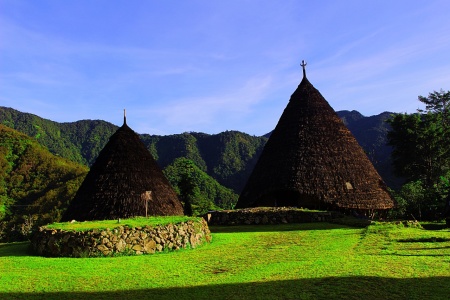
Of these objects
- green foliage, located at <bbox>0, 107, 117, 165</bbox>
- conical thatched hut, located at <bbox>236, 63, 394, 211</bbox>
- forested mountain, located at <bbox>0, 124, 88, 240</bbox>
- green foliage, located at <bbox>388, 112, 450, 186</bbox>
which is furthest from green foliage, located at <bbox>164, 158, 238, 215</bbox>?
green foliage, located at <bbox>0, 107, 117, 165</bbox>

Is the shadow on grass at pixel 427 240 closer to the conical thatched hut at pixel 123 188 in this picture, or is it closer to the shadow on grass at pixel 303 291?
the shadow on grass at pixel 303 291

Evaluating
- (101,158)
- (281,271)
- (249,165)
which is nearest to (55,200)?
(101,158)

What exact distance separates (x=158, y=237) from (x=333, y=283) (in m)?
5.13

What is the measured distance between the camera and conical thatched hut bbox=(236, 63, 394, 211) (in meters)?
18.6

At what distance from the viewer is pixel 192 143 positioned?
74750 mm

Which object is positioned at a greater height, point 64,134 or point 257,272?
point 64,134

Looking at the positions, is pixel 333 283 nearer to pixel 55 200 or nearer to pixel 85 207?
pixel 85 207

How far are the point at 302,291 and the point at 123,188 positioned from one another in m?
14.0

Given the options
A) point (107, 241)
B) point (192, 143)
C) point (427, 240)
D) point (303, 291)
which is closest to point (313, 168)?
point (427, 240)

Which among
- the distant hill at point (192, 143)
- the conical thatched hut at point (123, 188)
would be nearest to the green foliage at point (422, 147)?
the conical thatched hut at point (123, 188)

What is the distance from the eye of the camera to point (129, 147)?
20.1 m

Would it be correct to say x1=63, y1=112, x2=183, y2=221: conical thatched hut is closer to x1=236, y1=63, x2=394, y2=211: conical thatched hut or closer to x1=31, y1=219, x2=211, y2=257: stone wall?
x1=236, y1=63, x2=394, y2=211: conical thatched hut

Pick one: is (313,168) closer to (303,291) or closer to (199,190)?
(303,291)

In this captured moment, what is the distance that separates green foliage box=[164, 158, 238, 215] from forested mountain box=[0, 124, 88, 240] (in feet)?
36.3
